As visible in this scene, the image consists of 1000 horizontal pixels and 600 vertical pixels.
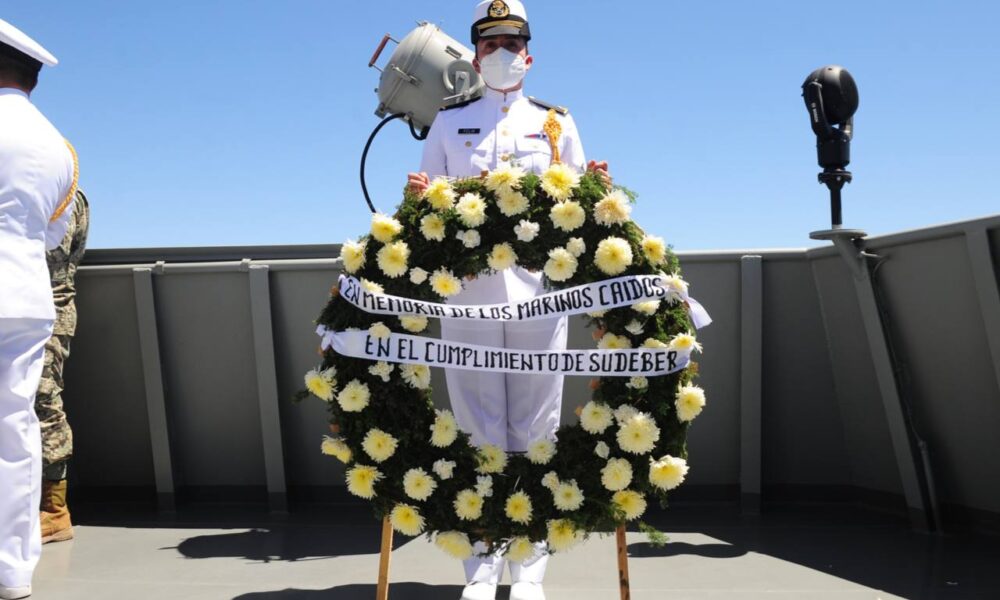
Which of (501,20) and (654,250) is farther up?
(501,20)

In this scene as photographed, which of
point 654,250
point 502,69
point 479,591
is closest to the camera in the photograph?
point 654,250

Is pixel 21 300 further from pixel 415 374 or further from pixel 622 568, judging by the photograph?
pixel 622 568

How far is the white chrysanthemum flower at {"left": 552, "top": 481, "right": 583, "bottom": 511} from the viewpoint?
10.4 ft

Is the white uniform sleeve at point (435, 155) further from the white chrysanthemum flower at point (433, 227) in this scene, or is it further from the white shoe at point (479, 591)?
the white shoe at point (479, 591)

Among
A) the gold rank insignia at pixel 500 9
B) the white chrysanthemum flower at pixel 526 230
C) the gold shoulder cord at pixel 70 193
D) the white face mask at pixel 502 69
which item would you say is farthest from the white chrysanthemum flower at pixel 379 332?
the gold shoulder cord at pixel 70 193

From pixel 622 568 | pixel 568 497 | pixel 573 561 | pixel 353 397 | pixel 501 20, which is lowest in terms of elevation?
pixel 573 561

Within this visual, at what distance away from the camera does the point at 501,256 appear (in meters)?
3.27

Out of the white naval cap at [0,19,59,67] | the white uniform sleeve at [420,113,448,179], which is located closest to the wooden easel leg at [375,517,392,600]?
the white uniform sleeve at [420,113,448,179]

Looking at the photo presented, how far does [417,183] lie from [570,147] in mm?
728

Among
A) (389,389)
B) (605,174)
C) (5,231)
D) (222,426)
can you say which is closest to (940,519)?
(605,174)

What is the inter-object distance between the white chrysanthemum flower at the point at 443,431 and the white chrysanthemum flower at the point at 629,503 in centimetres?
52

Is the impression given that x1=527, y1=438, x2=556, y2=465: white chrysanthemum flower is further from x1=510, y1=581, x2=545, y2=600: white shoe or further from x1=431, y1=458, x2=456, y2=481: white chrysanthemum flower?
x1=510, y1=581, x2=545, y2=600: white shoe

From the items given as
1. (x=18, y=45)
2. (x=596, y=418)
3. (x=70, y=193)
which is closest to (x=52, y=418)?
(x=70, y=193)

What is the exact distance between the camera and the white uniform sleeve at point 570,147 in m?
3.92
